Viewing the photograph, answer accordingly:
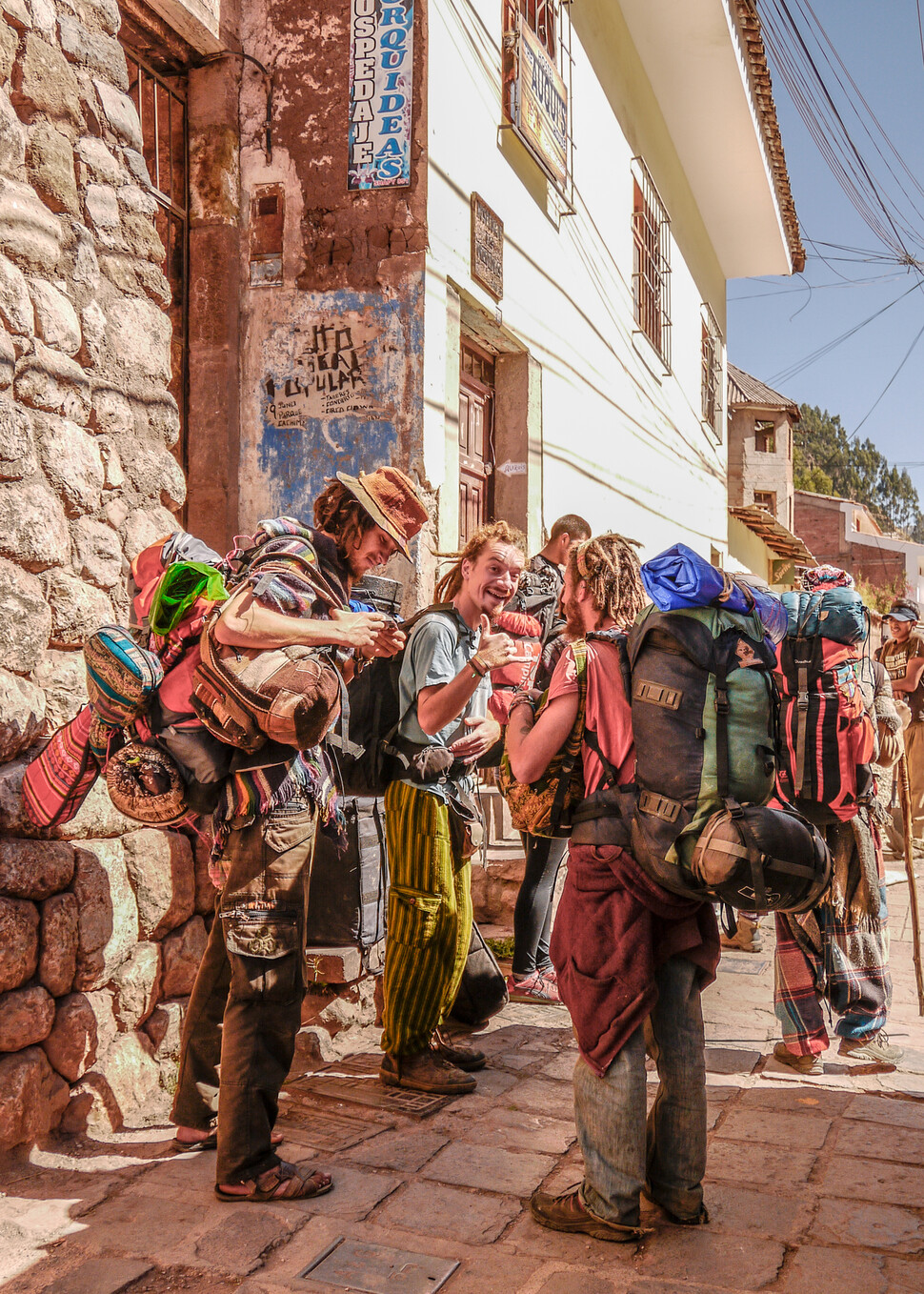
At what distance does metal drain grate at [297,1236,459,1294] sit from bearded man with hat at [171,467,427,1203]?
301 mm

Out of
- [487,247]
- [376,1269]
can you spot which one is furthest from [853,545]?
[376,1269]

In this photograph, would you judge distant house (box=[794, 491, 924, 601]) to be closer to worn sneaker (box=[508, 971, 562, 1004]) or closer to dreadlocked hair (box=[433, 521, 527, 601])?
worn sneaker (box=[508, 971, 562, 1004])

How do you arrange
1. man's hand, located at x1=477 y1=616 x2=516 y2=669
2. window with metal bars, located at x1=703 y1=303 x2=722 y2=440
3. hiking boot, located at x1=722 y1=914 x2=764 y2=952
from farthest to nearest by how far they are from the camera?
1. window with metal bars, located at x1=703 y1=303 x2=722 y2=440
2. hiking boot, located at x1=722 y1=914 x2=764 y2=952
3. man's hand, located at x1=477 y1=616 x2=516 y2=669

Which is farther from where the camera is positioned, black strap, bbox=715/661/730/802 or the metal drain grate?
black strap, bbox=715/661/730/802

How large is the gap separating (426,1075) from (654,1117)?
1.14 m

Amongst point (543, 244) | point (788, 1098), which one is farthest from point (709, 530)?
point (788, 1098)

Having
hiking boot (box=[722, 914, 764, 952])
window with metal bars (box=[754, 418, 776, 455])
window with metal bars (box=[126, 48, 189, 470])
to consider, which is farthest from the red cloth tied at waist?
window with metal bars (box=[754, 418, 776, 455])

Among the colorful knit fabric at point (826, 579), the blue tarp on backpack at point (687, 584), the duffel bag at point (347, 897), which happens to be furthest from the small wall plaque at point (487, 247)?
the blue tarp on backpack at point (687, 584)

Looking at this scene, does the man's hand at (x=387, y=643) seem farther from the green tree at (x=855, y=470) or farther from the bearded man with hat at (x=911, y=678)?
the green tree at (x=855, y=470)

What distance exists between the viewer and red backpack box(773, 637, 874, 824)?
3961 mm

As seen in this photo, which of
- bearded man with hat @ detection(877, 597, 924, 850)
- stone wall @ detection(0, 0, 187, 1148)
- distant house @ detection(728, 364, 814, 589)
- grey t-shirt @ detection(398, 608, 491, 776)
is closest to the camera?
stone wall @ detection(0, 0, 187, 1148)

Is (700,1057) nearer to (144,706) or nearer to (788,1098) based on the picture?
(788,1098)

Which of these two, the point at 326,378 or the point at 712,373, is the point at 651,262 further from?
the point at 326,378

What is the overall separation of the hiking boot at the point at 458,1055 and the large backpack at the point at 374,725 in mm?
956
